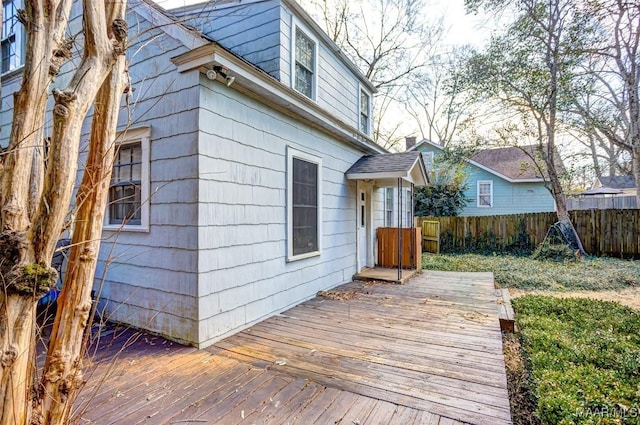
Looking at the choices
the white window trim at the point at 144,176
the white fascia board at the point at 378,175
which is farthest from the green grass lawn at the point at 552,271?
the white window trim at the point at 144,176

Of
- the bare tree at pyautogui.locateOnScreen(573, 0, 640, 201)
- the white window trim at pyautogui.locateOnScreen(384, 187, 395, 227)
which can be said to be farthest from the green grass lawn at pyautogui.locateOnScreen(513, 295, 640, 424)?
the bare tree at pyautogui.locateOnScreen(573, 0, 640, 201)

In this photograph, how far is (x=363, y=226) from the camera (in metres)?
7.95

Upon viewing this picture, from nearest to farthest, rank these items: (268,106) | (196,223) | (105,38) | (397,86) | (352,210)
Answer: (105,38) < (196,223) < (268,106) < (352,210) < (397,86)

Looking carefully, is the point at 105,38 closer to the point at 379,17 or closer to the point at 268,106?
the point at 268,106

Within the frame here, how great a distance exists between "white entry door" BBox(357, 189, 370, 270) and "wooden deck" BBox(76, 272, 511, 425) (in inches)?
124

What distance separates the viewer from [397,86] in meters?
15.8

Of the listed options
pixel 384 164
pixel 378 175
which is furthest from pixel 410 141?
pixel 378 175

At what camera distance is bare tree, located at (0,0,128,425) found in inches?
42.8

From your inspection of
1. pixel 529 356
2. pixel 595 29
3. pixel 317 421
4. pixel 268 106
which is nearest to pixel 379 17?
pixel 595 29

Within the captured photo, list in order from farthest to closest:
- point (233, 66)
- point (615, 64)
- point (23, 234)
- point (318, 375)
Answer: point (615, 64) < point (233, 66) < point (318, 375) < point (23, 234)

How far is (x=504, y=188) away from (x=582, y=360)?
14.1 meters

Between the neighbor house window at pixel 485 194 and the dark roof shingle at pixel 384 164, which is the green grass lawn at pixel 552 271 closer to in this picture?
the dark roof shingle at pixel 384 164

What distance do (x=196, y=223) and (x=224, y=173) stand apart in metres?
0.69

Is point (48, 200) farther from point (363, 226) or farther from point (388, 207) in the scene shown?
point (388, 207)
